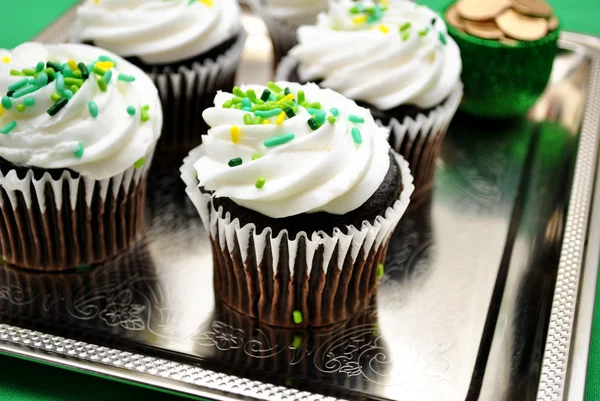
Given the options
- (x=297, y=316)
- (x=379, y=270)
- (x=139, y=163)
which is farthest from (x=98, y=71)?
(x=379, y=270)

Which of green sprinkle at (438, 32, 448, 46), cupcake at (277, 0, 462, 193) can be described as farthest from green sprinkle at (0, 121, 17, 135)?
green sprinkle at (438, 32, 448, 46)

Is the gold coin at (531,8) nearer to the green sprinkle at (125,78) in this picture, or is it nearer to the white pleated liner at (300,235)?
the white pleated liner at (300,235)

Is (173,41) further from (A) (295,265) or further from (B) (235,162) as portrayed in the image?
(A) (295,265)

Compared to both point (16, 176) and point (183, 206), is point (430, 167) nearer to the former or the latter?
point (183, 206)

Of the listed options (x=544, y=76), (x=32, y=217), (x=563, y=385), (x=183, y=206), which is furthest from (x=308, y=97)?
(x=544, y=76)

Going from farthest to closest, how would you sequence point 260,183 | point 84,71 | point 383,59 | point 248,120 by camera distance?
point 383,59, point 84,71, point 248,120, point 260,183

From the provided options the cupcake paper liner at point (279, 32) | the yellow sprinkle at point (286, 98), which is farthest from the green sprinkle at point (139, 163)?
the cupcake paper liner at point (279, 32)
